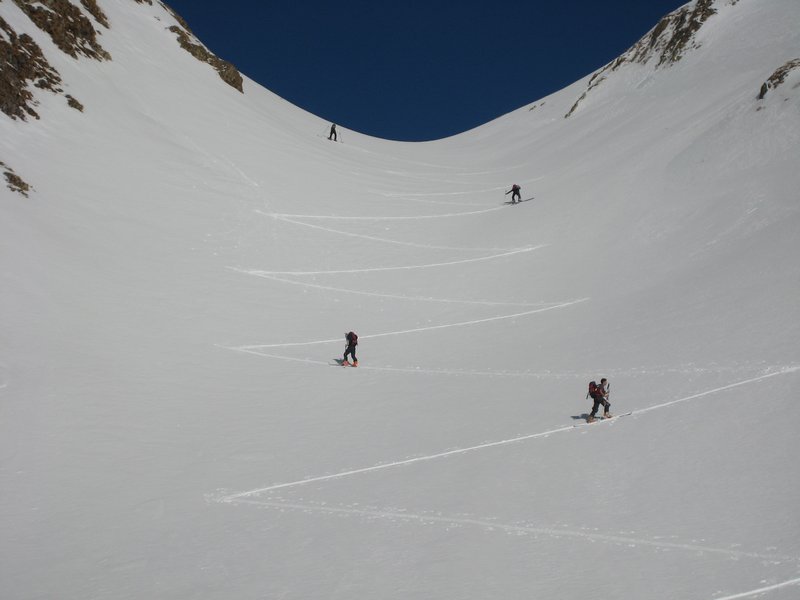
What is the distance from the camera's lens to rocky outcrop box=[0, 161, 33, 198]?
2233 cm

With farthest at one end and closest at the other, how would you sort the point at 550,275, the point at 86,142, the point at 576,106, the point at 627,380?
the point at 576,106 < the point at 86,142 < the point at 550,275 < the point at 627,380

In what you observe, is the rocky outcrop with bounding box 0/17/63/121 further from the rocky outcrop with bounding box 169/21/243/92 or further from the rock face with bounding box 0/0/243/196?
the rocky outcrop with bounding box 169/21/243/92

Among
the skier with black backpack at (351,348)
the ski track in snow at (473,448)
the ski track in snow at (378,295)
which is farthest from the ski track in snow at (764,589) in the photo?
the ski track in snow at (378,295)

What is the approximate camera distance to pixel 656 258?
2242 cm

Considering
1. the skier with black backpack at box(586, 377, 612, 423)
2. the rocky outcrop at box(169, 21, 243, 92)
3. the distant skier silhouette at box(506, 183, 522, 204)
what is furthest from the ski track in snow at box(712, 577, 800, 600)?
the rocky outcrop at box(169, 21, 243, 92)

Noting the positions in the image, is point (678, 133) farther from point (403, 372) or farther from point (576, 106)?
point (576, 106)

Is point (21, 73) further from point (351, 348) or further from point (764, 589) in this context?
point (764, 589)

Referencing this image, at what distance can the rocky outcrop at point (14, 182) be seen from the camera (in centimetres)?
2233

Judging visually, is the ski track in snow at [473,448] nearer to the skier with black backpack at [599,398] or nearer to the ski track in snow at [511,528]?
the skier with black backpack at [599,398]

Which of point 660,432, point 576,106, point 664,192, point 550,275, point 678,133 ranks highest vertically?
point 576,106

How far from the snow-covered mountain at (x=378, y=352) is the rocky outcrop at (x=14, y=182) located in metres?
0.13

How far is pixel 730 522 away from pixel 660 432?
3.24 m

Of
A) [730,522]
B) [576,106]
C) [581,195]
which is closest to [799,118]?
[581,195]

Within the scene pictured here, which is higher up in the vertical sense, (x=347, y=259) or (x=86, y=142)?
(x=86, y=142)
